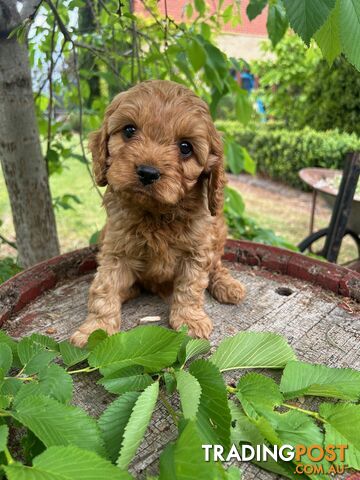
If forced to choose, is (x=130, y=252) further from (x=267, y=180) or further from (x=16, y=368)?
(x=267, y=180)

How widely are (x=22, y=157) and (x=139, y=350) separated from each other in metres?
1.61

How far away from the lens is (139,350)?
1.39 m

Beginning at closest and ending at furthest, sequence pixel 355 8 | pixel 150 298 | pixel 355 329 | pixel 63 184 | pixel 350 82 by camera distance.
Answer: pixel 355 8, pixel 355 329, pixel 150 298, pixel 63 184, pixel 350 82

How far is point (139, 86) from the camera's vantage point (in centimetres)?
174

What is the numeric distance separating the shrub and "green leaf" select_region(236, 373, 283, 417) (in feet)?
27.2

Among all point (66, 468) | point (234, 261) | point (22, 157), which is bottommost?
point (234, 261)

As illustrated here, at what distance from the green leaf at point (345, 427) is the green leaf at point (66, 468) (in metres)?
0.62

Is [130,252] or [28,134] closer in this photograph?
[130,252]

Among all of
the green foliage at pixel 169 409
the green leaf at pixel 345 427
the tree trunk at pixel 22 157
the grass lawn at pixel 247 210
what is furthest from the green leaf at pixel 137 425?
the grass lawn at pixel 247 210

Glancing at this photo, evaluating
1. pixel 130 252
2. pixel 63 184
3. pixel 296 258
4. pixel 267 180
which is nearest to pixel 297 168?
pixel 267 180

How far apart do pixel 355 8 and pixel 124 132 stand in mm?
951

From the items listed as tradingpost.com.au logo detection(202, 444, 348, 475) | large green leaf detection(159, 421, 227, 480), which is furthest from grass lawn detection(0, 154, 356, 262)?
large green leaf detection(159, 421, 227, 480)

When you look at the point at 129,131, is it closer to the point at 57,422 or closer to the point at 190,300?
the point at 190,300

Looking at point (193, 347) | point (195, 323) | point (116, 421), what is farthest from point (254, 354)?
point (116, 421)
